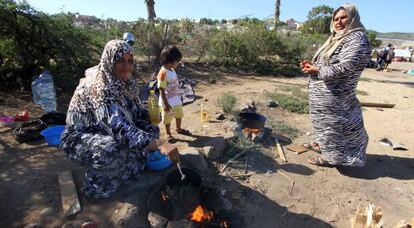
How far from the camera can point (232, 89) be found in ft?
29.8

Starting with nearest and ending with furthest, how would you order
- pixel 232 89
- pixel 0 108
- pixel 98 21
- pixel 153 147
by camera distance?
pixel 153 147, pixel 0 108, pixel 232 89, pixel 98 21

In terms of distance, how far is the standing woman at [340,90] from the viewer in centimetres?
386

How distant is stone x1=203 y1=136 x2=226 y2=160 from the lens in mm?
4297

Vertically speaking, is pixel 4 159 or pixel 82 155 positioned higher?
pixel 82 155

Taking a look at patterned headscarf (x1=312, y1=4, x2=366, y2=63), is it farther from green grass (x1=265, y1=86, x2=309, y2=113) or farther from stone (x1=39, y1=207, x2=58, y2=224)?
stone (x1=39, y1=207, x2=58, y2=224)

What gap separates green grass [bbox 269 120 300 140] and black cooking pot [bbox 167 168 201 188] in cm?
301

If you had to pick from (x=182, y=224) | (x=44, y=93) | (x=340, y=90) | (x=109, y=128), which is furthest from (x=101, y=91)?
(x=44, y=93)

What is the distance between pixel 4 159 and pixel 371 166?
524 cm

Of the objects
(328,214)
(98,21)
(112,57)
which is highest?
(98,21)

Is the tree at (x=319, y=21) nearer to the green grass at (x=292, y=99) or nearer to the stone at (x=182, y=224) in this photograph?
the green grass at (x=292, y=99)

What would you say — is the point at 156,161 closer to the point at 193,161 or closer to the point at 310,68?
the point at 193,161

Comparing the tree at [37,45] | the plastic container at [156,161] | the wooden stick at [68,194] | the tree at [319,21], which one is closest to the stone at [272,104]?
the plastic container at [156,161]

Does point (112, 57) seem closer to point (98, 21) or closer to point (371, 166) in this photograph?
point (371, 166)

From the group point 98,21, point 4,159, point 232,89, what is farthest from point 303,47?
point 4,159
